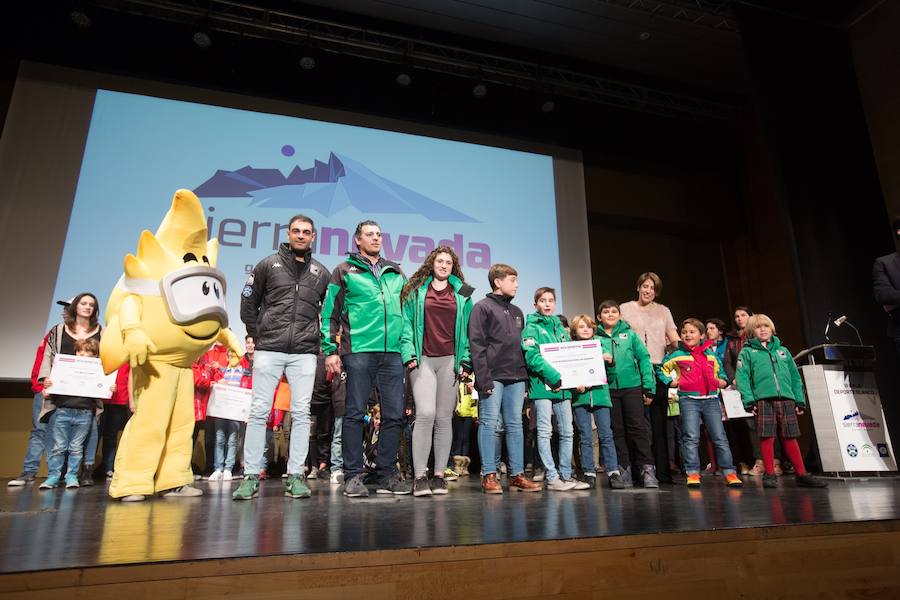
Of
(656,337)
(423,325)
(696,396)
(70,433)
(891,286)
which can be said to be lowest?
(70,433)

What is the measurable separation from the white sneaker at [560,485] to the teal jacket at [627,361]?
864 mm

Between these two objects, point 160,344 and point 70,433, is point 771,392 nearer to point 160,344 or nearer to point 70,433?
point 160,344

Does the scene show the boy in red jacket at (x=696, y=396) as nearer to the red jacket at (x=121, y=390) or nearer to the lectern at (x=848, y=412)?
the lectern at (x=848, y=412)

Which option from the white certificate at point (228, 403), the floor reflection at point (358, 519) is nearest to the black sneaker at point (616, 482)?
the floor reflection at point (358, 519)

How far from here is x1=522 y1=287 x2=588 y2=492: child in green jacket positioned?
3770mm

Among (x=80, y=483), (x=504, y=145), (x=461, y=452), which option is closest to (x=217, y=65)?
(x=504, y=145)

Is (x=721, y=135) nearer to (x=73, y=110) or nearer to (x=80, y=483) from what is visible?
(x=73, y=110)

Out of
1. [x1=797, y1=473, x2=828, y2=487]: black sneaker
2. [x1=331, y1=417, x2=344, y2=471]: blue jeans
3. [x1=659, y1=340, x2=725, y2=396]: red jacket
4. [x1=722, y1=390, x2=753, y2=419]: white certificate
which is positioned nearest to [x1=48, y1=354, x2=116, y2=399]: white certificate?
[x1=331, y1=417, x2=344, y2=471]: blue jeans

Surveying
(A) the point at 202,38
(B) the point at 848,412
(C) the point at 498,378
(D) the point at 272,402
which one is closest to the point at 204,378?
(D) the point at 272,402

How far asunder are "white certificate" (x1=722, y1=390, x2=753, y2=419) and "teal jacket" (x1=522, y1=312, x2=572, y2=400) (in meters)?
2.25

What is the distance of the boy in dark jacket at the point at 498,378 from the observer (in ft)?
11.8

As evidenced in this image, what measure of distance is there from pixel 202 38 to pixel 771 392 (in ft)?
23.0

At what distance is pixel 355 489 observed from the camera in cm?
320

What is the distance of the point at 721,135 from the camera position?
9.73 meters
